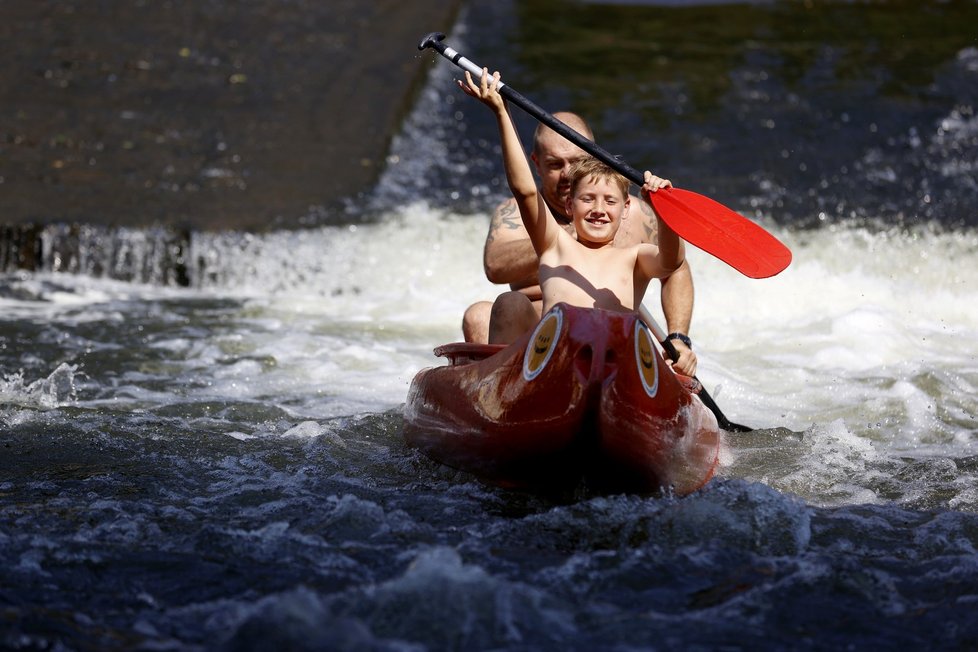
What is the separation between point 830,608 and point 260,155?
666cm

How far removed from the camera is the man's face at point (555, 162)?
4688 mm

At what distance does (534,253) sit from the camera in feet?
15.2

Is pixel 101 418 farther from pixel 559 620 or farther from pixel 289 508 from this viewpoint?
pixel 559 620

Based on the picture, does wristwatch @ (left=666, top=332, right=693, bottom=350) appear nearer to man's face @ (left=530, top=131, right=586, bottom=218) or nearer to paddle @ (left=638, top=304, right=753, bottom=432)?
paddle @ (left=638, top=304, right=753, bottom=432)

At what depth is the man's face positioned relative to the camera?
4.69 metres

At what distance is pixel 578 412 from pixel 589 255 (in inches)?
30.8

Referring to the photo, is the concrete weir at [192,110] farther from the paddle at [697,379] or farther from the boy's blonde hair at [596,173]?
the boy's blonde hair at [596,173]

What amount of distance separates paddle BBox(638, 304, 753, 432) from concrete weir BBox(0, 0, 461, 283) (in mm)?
3732

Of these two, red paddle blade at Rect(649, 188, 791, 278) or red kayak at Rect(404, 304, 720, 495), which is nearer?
red kayak at Rect(404, 304, 720, 495)

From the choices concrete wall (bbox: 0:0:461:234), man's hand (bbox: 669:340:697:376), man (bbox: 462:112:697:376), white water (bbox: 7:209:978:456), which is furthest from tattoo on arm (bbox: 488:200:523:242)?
concrete wall (bbox: 0:0:461:234)

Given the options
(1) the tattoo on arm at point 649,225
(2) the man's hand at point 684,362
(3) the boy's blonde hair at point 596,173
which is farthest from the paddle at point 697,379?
(3) the boy's blonde hair at point 596,173

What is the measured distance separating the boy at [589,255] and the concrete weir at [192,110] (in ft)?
13.0

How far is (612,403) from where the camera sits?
140 inches

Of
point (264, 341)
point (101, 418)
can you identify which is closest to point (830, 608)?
point (101, 418)
